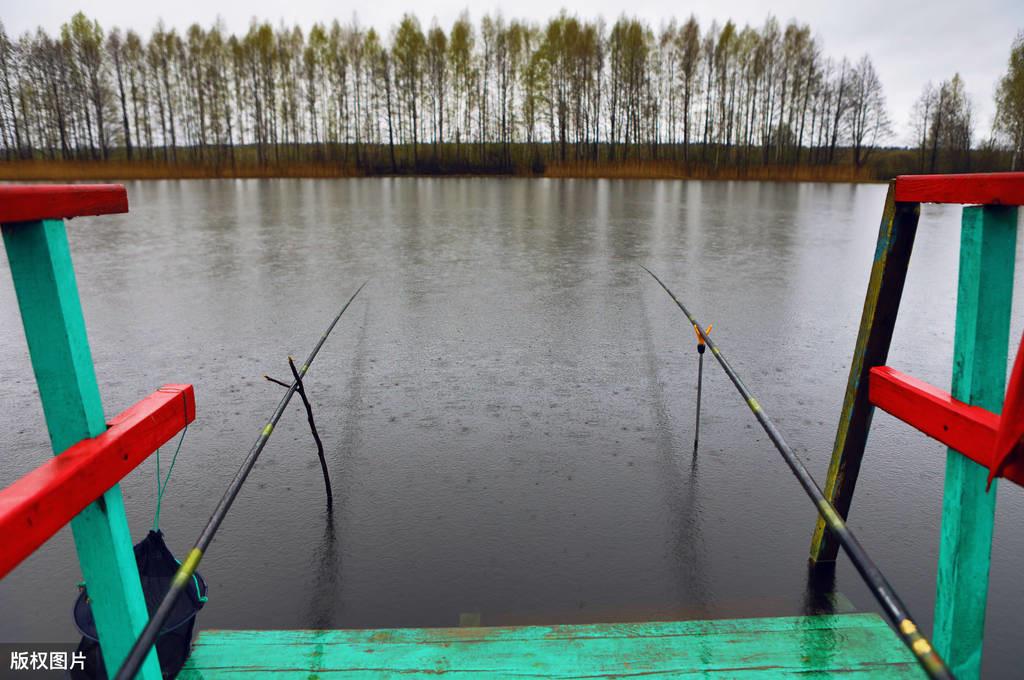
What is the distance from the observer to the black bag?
1.97 meters

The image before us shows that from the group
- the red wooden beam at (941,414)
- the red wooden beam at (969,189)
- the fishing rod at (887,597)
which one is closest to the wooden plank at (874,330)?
the red wooden beam at (969,189)

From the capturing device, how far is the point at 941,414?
1.83 meters

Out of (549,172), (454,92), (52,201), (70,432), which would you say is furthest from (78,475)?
(454,92)

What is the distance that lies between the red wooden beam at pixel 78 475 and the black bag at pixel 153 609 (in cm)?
59

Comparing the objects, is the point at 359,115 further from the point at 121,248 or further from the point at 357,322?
the point at 357,322

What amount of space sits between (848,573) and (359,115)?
54.1 meters

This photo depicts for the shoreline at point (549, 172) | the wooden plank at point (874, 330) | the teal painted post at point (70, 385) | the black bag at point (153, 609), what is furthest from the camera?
the shoreline at point (549, 172)

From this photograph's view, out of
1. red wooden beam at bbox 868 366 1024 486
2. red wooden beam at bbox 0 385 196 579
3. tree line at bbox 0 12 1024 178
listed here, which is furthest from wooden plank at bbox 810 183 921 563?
tree line at bbox 0 12 1024 178

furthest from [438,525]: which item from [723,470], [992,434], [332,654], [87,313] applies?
[87,313]

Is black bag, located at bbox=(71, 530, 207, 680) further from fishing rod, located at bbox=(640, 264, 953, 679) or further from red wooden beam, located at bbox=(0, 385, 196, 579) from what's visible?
fishing rod, located at bbox=(640, 264, 953, 679)

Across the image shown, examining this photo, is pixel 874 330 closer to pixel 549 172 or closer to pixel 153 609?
pixel 153 609

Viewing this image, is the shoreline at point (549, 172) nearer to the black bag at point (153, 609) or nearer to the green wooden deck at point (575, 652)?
the green wooden deck at point (575, 652)

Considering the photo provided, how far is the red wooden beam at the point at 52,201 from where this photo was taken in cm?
127

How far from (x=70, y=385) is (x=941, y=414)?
84.5 inches
